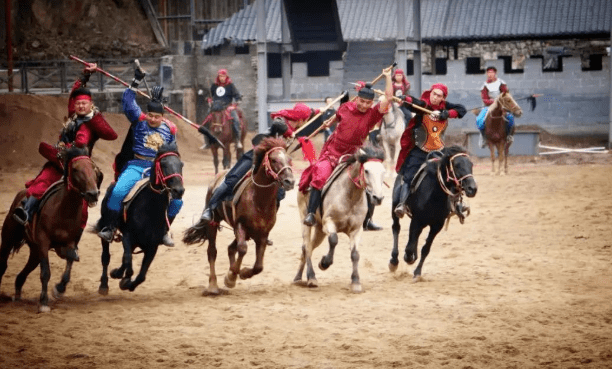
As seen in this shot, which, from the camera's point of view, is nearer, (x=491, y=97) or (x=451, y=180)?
(x=451, y=180)

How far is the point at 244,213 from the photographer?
1080 cm

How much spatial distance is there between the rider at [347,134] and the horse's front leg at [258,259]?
0.75m

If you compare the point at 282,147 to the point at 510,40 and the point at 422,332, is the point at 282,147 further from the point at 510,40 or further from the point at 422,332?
the point at 510,40

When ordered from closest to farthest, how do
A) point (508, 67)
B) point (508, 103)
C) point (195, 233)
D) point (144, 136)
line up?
point (144, 136)
point (195, 233)
point (508, 103)
point (508, 67)

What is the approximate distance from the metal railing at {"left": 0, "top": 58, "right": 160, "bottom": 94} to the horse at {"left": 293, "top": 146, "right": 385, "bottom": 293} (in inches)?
781

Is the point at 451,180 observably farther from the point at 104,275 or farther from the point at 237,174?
the point at 104,275

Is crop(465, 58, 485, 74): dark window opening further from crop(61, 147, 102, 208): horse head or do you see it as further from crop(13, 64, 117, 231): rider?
crop(61, 147, 102, 208): horse head

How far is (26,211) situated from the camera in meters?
10.4

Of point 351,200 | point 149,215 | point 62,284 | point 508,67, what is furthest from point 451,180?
point 508,67

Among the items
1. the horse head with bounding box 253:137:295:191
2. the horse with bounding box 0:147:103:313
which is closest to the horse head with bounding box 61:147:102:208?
the horse with bounding box 0:147:103:313

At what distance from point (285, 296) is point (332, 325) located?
5.20ft

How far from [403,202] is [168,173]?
116 inches

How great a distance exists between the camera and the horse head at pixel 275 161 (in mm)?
10289

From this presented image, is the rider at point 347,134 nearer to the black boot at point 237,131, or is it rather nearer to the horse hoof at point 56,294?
the horse hoof at point 56,294
